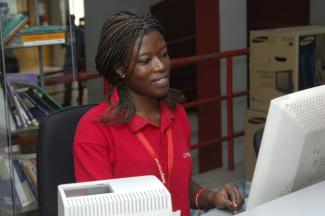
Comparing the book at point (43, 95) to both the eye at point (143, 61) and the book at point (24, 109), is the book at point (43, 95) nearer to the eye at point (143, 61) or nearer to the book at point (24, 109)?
the book at point (24, 109)

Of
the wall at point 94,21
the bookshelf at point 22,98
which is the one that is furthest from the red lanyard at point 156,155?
the wall at point 94,21

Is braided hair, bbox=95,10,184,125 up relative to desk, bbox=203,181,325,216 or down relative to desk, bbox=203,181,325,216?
up

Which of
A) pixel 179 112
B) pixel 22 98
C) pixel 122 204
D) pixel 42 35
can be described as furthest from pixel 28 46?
pixel 122 204

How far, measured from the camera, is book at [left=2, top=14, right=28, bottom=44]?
268 cm

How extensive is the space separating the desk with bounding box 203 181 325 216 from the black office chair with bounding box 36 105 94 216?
0.73 meters

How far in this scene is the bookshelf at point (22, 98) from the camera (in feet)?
8.89

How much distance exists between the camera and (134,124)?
5.10ft

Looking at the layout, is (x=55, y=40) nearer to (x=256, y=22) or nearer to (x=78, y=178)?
(x=78, y=178)

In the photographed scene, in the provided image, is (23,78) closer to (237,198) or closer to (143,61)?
(143,61)

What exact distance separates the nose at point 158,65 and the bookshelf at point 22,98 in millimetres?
1315

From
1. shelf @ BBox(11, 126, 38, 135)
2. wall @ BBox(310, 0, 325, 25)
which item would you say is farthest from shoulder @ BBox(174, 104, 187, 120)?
wall @ BBox(310, 0, 325, 25)

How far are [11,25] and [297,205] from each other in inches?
74.0

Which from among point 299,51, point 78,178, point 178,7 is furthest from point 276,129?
point 178,7

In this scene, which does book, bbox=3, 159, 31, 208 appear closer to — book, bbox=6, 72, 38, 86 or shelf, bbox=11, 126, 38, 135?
shelf, bbox=11, 126, 38, 135
